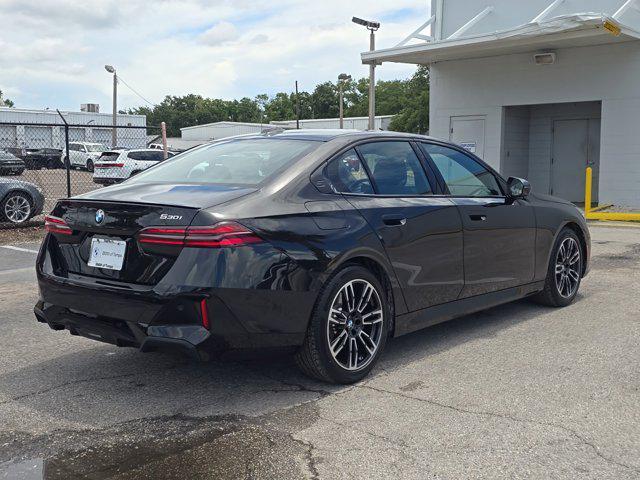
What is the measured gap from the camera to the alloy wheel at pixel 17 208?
12.9 meters

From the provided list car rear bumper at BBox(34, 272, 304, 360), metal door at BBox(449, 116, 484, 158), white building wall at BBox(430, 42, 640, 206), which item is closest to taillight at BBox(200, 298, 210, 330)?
car rear bumper at BBox(34, 272, 304, 360)

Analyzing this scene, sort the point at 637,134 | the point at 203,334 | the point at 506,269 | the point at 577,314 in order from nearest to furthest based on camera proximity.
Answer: the point at 203,334 < the point at 506,269 < the point at 577,314 < the point at 637,134

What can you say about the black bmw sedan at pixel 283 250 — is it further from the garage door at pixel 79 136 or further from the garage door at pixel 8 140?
the garage door at pixel 79 136

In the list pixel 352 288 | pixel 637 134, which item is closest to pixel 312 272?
pixel 352 288

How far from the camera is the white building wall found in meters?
17.2

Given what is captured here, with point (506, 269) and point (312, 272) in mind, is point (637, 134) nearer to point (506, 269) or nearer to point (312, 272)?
point (506, 269)

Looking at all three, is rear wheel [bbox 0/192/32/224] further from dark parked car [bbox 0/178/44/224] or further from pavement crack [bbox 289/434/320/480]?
pavement crack [bbox 289/434/320/480]

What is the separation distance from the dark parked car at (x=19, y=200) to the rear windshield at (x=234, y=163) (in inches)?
347

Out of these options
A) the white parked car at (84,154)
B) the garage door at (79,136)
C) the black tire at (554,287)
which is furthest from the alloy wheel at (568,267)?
the garage door at (79,136)

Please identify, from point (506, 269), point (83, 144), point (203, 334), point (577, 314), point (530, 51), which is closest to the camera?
point (203, 334)

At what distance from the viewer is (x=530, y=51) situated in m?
18.6

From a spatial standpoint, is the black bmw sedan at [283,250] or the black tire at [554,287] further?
the black tire at [554,287]

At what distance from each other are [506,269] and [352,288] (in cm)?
190

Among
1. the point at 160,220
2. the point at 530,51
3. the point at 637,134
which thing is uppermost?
the point at 530,51
